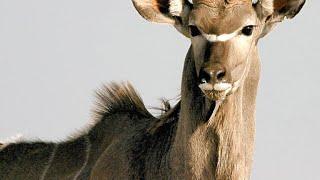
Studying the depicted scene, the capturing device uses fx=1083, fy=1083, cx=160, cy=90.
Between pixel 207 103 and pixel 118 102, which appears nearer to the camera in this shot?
pixel 207 103

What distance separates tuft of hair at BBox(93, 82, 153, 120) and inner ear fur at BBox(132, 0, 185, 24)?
5.70 ft

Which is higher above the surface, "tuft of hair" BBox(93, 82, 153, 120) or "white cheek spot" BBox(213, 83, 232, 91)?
"white cheek spot" BBox(213, 83, 232, 91)

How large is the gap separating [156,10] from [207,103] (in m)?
0.91

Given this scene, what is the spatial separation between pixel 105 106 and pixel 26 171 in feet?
3.25

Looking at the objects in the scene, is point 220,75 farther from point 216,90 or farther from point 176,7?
point 176,7

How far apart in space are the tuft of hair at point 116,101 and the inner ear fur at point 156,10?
1738 mm

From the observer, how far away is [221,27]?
26.3ft

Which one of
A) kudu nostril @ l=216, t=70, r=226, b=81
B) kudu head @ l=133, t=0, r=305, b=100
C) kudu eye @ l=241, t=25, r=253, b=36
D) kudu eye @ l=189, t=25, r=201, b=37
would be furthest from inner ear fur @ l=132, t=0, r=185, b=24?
kudu nostril @ l=216, t=70, r=226, b=81

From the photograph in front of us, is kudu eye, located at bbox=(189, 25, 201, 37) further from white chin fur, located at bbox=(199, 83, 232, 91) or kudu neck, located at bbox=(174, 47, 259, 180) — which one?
white chin fur, located at bbox=(199, 83, 232, 91)

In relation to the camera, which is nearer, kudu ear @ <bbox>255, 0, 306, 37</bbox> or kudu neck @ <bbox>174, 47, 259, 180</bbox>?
kudu neck @ <bbox>174, 47, 259, 180</bbox>

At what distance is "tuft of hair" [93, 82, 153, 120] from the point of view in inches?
402

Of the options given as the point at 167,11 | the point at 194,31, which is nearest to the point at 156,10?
the point at 167,11

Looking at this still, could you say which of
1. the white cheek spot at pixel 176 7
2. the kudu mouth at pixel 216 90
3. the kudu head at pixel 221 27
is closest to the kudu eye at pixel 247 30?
the kudu head at pixel 221 27

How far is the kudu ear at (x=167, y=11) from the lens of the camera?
331 inches
